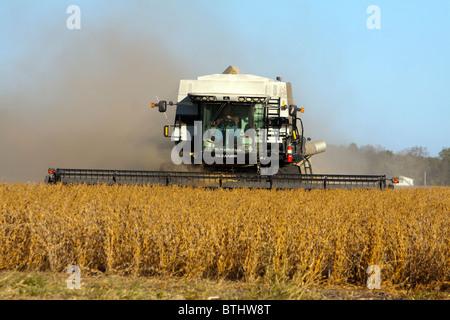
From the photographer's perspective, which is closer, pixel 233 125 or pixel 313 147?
pixel 233 125

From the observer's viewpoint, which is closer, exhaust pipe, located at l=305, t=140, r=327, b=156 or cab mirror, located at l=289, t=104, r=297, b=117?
cab mirror, located at l=289, t=104, r=297, b=117

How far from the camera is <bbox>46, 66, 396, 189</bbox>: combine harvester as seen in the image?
1106 centimetres

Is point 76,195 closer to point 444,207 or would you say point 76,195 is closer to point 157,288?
point 157,288

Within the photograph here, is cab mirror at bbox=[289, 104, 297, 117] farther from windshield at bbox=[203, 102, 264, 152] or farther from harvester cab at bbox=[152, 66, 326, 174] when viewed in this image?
windshield at bbox=[203, 102, 264, 152]


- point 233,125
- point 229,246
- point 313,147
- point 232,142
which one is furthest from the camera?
point 313,147

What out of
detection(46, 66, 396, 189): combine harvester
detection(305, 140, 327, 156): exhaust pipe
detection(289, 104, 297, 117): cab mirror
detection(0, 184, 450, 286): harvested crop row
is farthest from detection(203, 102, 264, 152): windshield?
detection(0, 184, 450, 286): harvested crop row

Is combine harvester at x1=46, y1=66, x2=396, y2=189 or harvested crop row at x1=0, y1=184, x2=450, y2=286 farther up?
combine harvester at x1=46, y1=66, x2=396, y2=189

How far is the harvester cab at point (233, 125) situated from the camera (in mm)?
11361

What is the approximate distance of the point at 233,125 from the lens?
11.5 metres

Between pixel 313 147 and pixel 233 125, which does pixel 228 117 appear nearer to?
pixel 233 125

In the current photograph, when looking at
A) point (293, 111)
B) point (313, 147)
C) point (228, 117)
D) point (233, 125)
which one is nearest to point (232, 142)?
point (233, 125)

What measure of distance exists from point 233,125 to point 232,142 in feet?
1.36

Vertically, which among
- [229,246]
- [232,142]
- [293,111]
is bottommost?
[229,246]
